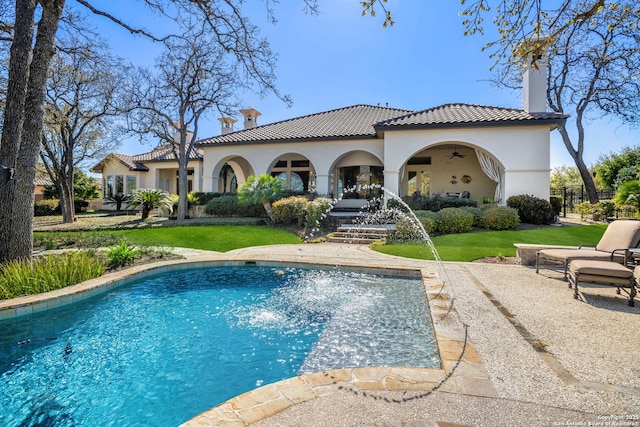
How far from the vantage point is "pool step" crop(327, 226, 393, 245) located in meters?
12.1

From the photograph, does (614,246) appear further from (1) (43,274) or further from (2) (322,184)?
(2) (322,184)

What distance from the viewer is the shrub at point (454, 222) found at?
12.1m

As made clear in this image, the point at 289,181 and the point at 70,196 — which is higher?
the point at 289,181

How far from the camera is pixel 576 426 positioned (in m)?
2.09

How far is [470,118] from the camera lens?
48.5ft

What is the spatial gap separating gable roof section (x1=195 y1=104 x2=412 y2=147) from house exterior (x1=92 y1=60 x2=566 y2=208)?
7 cm

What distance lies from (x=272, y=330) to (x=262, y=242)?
303 inches

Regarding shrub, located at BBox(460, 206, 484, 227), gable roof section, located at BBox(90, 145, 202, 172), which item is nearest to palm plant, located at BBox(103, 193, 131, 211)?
gable roof section, located at BBox(90, 145, 202, 172)

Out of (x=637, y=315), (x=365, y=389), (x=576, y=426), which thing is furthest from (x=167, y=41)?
(x=637, y=315)

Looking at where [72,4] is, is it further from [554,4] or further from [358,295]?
[554,4]

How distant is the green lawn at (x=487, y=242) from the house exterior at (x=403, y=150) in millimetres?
3012

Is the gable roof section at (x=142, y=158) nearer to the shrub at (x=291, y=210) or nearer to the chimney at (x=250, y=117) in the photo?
the chimney at (x=250, y=117)

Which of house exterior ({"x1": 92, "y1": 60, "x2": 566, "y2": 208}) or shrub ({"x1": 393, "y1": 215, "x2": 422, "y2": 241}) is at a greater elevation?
house exterior ({"x1": 92, "y1": 60, "x2": 566, "y2": 208})

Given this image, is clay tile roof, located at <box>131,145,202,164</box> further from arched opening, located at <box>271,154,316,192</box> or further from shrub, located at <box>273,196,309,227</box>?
shrub, located at <box>273,196,309,227</box>
